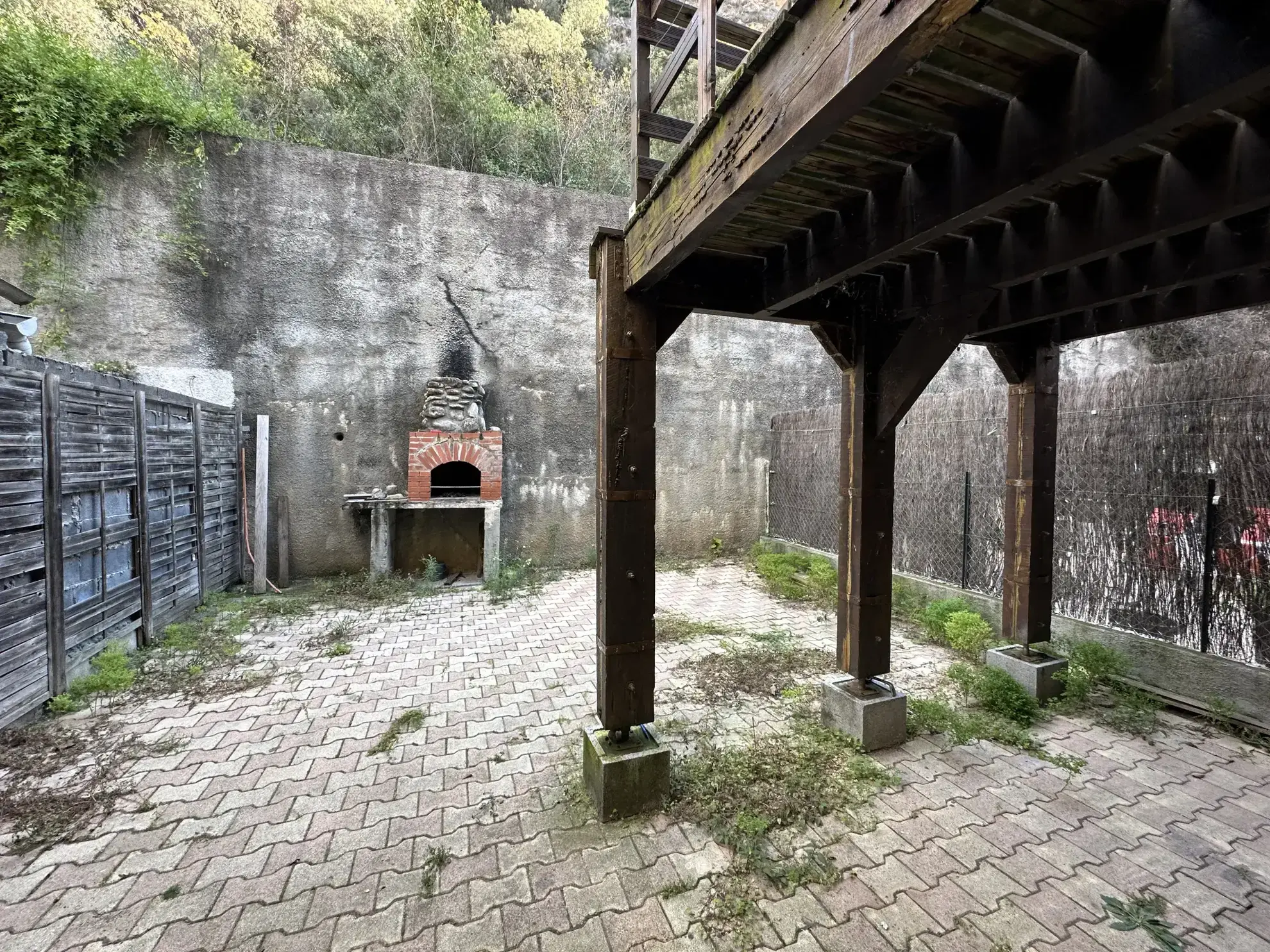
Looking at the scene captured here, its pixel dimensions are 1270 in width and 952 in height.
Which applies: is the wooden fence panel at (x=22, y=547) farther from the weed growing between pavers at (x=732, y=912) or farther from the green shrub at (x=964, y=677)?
the green shrub at (x=964, y=677)

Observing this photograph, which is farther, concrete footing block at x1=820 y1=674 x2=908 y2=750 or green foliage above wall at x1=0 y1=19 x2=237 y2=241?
green foliage above wall at x1=0 y1=19 x2=237 y2=241

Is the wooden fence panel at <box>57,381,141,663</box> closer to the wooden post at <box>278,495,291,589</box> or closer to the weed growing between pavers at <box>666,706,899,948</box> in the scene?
the wooden post at <box>278,495,291,589</box>

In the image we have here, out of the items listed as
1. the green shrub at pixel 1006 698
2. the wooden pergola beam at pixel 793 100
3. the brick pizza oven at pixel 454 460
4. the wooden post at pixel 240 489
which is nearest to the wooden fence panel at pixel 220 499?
the wooden post at pixel 240 489

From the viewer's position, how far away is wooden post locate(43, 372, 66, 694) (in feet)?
10.3

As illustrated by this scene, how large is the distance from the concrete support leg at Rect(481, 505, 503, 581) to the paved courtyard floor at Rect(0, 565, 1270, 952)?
3076 millimetres

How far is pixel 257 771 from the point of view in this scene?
2.63 m

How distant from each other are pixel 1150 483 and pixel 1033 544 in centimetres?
Answer: 95

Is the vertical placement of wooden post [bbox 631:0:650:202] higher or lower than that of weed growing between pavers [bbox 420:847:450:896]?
higher

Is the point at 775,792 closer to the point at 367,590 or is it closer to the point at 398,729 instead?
the point at 398,729

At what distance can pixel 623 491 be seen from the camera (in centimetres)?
227

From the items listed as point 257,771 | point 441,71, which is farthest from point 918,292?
point 441,71

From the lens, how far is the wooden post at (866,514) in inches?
110

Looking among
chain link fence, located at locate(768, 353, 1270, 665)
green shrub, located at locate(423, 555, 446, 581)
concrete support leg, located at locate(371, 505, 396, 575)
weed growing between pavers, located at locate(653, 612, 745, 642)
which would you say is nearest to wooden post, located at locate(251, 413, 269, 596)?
concrete support leg, located at locate(371, 505, 396, 575)

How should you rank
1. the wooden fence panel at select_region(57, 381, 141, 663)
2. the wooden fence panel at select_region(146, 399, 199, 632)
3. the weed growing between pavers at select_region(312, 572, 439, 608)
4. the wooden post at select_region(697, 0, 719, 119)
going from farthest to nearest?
the weed growing between pavers at select_region(312, 572, 439, 608), the wooden fence panel at select_region(146, 399, 199, 632), the wooden fence panel at select_region(57, 381, 141, 663), the wooden post at select_region(697, 0, 719, 119)
